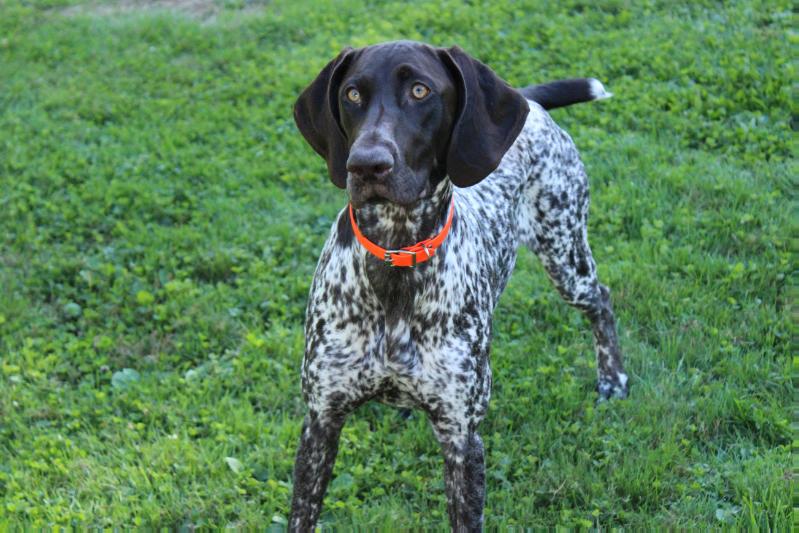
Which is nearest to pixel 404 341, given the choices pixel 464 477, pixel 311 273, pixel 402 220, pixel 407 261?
pixel 407 261

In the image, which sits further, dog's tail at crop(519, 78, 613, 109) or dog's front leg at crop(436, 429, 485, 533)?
dog's tail at crop(519, 78, 613, 109)

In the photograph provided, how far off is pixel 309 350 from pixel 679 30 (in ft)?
21.5

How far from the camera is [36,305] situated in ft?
21.1

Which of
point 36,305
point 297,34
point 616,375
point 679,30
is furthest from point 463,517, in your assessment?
point 297,34

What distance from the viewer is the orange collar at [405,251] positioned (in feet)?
12.5

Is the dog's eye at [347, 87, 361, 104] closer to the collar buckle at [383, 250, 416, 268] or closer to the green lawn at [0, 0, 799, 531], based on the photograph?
the collar buckle at [383, 250, 416, 268]

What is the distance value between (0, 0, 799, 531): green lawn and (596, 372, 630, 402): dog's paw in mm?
86

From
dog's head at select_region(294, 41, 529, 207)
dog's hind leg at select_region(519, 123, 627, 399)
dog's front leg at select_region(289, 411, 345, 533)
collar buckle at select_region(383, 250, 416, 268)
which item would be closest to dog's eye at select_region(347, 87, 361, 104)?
dog's head at select_region(294, 41, 529, 207)

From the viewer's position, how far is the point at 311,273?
263 inches

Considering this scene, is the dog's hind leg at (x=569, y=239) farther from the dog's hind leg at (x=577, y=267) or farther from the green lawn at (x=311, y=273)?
the green lawn at (x=311, y=273)

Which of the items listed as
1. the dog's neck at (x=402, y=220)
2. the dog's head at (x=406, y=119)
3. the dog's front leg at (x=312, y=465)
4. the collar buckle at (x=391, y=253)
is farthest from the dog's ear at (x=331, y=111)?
the dog's front leg at (x=312, y=465)

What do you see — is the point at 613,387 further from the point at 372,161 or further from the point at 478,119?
the point at 372,161

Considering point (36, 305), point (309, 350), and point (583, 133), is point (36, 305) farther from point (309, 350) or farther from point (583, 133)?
point (583, 133)

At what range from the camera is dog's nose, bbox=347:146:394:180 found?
3.27m
